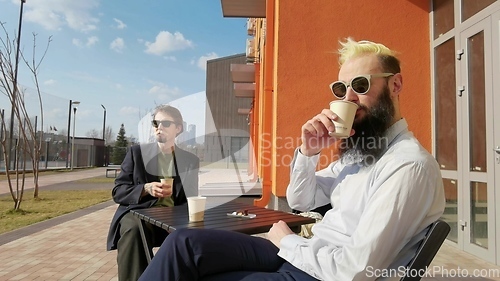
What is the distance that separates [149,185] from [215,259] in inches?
44.9

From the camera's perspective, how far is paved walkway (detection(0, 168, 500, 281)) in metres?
3.20

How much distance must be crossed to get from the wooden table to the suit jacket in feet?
0.89

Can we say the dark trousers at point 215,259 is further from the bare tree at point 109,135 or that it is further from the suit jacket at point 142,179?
the bare tree at point 109,135

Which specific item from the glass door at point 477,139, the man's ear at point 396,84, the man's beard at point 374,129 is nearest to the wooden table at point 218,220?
the man's beard at point 374,129

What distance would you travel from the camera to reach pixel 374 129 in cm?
141

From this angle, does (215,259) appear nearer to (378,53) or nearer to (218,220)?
(218,220)

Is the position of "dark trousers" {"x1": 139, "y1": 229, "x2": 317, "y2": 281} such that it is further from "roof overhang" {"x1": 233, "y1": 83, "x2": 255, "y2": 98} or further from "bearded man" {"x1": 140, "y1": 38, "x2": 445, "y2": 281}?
"roof overhang" {"x1": 233, "y1": 83, "x2": 255, "y2": 98}

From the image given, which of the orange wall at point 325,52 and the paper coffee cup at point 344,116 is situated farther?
the orange wall at point 325,52

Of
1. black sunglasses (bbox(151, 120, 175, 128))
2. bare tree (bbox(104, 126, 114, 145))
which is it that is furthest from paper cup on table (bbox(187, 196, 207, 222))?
bare tree (bbox(104, 126, 114, 145))

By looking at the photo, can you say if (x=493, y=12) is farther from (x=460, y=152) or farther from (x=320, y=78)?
(x=320, y=78)

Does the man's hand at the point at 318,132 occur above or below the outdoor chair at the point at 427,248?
above

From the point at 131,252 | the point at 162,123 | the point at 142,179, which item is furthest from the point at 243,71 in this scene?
the point at 131,252

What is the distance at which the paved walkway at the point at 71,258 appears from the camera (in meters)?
3.20

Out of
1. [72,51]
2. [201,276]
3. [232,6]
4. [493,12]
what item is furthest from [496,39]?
[72,51]
